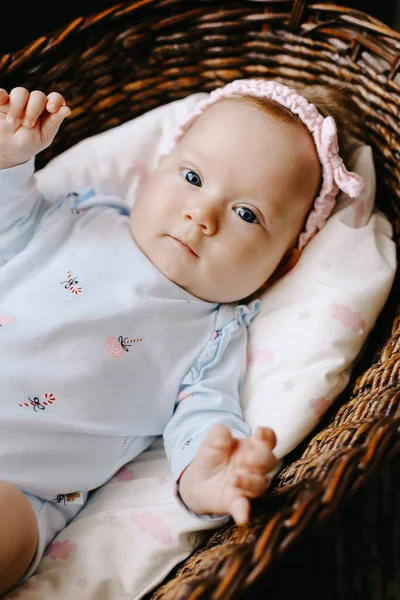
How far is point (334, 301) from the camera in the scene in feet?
3.97

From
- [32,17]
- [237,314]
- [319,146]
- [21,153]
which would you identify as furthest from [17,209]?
[32,17]

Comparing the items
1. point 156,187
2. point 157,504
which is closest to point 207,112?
point 156,187

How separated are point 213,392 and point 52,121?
0.54 meters

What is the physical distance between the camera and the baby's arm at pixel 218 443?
0.83m

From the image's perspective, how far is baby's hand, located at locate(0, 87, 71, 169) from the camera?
3.57 feet

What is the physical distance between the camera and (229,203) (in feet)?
3.89

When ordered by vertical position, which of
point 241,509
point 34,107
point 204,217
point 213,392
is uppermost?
point 34,107

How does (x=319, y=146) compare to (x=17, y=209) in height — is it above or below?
above

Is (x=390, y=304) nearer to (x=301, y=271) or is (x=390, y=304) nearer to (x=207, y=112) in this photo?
(x=301, y=271)

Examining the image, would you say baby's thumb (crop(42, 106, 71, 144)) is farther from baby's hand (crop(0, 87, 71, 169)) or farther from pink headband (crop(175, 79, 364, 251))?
pink headband (crop(175, 79, 364, 251))

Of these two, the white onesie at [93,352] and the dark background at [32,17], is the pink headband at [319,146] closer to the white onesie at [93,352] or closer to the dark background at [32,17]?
the white onesie at [93,352]

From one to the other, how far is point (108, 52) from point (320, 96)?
50 centimetres

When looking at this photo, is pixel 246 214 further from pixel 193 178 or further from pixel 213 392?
pixel 213 392

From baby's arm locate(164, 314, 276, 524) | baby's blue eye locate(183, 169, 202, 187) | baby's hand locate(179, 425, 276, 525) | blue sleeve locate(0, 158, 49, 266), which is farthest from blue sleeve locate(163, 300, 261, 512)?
blue sleeve locate(0, 158, 49, 266)
